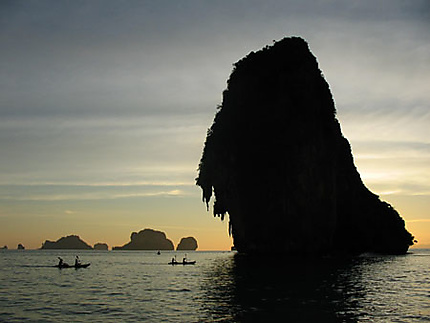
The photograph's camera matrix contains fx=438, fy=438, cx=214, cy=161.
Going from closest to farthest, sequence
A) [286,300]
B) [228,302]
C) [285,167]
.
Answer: [228,302] < [286,300] < [285,167]

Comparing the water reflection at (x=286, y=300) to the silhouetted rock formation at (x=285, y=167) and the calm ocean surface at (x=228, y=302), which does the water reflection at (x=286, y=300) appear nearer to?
the calm ocean surface at (x=228, y=302)

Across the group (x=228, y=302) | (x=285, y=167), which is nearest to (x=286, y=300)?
(x=228, y=302)

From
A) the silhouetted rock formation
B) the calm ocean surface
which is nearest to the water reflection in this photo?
the calm ocean surface

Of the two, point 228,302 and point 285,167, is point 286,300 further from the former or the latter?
point 285,167

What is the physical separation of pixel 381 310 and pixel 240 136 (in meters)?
67.1

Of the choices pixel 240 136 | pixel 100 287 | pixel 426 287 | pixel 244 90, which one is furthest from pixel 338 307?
pixel 244 90

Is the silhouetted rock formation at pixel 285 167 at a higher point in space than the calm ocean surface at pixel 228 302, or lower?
higher

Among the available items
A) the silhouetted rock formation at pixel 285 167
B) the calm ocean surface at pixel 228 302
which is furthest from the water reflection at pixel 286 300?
the silhouetted rock formation at pixel 285 167

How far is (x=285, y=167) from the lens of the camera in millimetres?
86812

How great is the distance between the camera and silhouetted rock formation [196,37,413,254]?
3376 inches

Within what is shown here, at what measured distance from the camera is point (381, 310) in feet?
85.7

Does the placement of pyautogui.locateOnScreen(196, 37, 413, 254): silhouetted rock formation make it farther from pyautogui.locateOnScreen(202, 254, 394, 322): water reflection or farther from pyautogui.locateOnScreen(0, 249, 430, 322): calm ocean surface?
pyautogui.locateOnScreen(0, 249, 430, 322): calm ocean surface

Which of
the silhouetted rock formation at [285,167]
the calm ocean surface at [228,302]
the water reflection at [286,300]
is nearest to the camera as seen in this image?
the water reflection at [286,300]

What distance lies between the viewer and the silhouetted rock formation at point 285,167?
281ft
